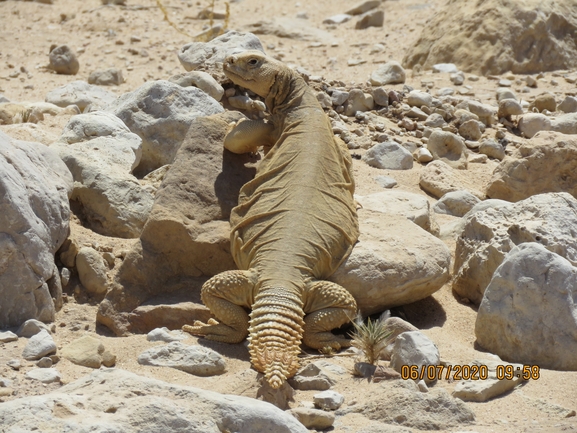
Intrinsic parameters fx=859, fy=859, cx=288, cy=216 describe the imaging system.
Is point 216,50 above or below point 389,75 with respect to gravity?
above

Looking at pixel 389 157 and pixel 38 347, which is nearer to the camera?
pixel 38 347

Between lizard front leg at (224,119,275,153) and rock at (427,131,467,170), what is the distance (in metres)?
3.45

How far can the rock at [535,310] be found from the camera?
20.4ft

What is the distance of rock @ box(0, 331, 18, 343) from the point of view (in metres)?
6.10

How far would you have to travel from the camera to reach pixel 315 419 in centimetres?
513

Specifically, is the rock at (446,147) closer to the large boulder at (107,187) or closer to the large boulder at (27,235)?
the large boulder at (107,187)

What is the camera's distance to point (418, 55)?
14750 millimetres

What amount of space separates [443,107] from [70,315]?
677 centimetres

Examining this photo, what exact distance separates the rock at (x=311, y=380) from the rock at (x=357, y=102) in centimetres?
613

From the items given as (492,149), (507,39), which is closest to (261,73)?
(492,149)

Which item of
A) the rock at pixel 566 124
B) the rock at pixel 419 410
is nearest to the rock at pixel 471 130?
the rock at pixel 566 124

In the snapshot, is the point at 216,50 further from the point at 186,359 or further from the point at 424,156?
the point at 186,359

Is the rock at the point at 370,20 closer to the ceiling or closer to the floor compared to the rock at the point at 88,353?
Answer: closer to the floor
